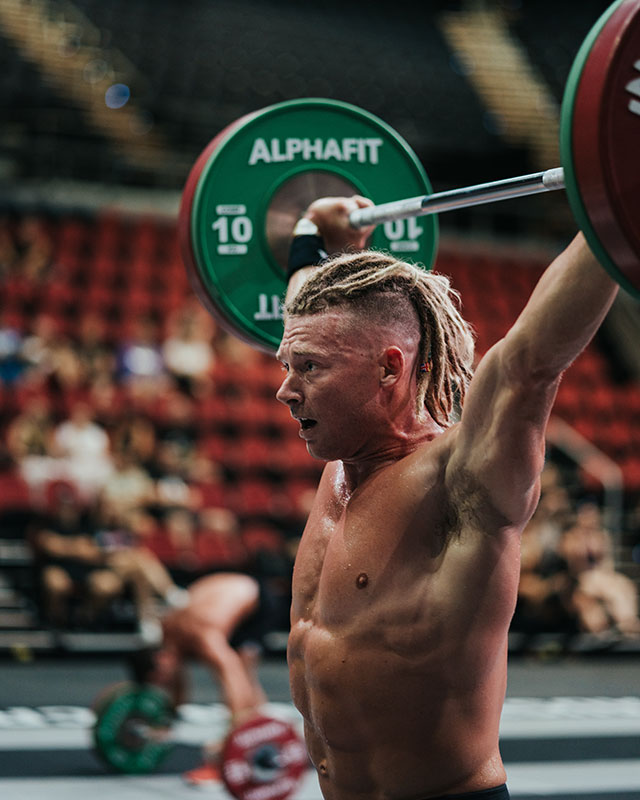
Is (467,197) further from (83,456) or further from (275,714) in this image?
(83,456)

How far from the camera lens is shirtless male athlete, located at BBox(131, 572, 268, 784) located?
5.29m

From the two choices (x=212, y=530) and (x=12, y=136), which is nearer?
(x=212, y=530)

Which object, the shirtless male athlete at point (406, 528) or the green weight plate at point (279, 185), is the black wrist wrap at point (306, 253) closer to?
the green weight plate at point (279, 185)

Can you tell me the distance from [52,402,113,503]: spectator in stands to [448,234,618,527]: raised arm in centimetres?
663

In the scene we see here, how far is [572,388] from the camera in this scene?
11.6 meters

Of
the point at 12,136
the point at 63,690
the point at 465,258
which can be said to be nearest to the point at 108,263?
the point at 12,136

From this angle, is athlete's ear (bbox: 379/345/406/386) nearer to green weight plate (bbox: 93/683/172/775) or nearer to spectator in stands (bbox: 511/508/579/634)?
green weight plate (bbox: 93/683/172/775)

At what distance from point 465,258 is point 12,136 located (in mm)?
4942

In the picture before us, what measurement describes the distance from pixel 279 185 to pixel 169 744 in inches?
136

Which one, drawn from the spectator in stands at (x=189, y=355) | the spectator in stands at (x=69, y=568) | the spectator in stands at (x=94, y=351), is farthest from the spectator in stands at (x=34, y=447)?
the spectator in stands at (x=189, y=355)

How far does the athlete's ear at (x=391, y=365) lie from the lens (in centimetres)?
188

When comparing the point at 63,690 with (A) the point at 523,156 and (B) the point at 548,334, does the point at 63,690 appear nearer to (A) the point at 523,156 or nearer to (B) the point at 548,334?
(B) the point at 548,334

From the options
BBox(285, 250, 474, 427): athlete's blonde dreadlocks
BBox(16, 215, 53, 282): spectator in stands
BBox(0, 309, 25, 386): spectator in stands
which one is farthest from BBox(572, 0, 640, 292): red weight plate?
BBox(16, 215, 53, 282): spectator in stands

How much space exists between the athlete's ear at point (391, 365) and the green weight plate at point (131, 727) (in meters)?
3.76
